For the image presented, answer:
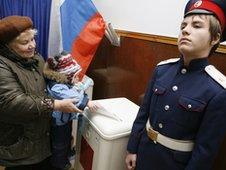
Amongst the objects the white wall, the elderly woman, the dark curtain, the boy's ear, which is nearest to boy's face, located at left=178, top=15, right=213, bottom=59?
the boy's ear

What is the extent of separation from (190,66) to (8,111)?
897mm

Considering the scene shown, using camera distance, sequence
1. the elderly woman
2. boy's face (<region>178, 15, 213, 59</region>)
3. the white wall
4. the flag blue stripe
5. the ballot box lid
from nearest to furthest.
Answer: boy's face (<region>178, 15, 213, 59</region>)
the elderly woman
the ballot box lid
the white wall
the flag blue stripe

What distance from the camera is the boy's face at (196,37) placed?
0.93m

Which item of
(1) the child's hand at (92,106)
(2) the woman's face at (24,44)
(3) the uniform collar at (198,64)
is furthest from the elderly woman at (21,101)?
(3) the uniform collar at (198,64)

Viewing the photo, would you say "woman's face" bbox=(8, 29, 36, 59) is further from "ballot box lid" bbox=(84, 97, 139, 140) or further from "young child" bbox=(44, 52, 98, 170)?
"ballot box lid" bbox=(84, 97, 139, 140)

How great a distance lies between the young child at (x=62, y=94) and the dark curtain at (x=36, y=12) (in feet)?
2.83

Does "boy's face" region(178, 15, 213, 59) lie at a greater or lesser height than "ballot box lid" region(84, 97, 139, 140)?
greater

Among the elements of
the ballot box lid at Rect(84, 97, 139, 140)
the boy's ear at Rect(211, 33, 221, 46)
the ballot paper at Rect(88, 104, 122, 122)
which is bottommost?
the ballot box lid at Rect(84, 97, 139, 140)

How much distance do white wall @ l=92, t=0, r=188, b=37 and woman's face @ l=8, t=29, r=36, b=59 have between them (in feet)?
2.74

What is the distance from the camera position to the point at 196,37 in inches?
36.4

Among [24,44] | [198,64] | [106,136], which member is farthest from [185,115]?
[24,44]

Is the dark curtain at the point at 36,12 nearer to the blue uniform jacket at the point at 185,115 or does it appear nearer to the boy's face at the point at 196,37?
the blue uniform jacket at the point at 185,115

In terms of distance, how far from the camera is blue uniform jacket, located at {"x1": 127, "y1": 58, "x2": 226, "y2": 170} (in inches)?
36.8

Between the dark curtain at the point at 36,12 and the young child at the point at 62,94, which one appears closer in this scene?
the young child at the point at 62,94
